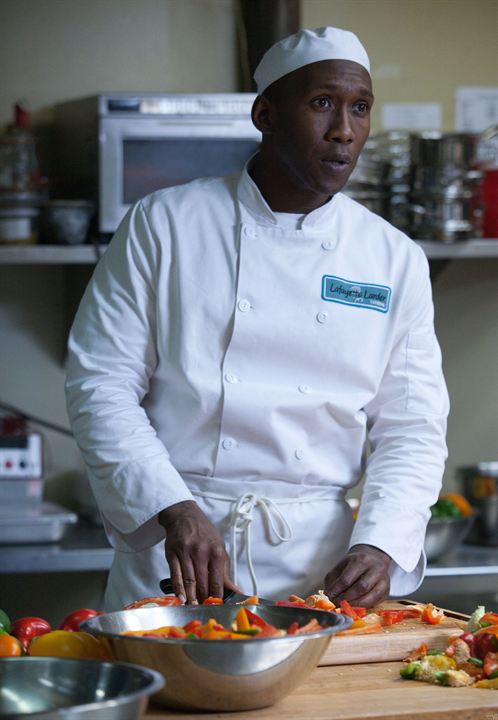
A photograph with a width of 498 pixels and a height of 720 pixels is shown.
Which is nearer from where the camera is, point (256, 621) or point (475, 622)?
point (256, 621)

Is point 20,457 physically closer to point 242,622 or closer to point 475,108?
point 475,108

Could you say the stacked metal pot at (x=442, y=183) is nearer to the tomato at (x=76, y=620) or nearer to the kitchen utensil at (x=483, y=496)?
the kitchen utensil at (x=483, y=496)

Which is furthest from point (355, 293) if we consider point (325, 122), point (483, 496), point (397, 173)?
point (483, 496)

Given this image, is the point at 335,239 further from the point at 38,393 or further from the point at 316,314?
the point at 38,393

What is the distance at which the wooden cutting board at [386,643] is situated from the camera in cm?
142

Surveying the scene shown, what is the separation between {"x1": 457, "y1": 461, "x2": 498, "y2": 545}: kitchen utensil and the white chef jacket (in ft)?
4.49

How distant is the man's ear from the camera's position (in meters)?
1.98

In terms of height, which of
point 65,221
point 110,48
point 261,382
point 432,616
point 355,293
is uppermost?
point 110,48

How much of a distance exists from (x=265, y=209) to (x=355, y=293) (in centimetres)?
20

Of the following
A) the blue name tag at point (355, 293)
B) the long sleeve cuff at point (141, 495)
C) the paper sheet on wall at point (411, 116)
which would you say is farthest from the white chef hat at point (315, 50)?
the paper sheet on wall at point (411, 116)

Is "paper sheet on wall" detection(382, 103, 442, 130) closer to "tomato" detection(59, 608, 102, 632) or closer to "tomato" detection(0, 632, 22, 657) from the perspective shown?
"tomato" detection(59, 608, 102, 632)

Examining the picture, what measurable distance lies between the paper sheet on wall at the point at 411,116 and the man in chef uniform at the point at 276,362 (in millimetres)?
1486

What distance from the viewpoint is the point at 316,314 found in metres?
1.95

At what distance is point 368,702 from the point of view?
125 centimetres
